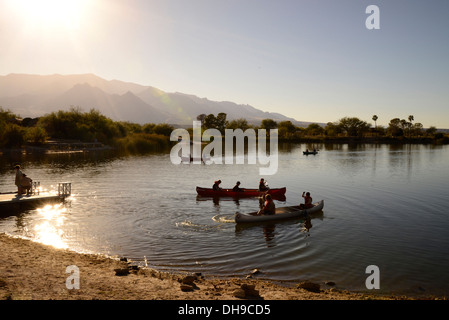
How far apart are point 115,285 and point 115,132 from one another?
107 meters

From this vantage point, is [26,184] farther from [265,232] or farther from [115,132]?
[115,132]

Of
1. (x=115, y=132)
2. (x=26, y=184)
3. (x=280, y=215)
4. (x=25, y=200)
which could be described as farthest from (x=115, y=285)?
(x=115, y=132)

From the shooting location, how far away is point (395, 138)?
17112 centimetres

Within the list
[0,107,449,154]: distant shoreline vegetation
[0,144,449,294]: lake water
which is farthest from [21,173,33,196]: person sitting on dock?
[0,107,449,154]: distant shoreline vegetation

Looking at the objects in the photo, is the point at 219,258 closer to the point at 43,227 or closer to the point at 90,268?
the point at 90,268

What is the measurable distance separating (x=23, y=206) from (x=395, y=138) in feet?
589

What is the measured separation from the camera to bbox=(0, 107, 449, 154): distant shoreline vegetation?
79688 millimetres

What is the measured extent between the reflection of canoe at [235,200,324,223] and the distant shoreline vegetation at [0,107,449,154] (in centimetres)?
6781

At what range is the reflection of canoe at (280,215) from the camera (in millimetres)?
21578

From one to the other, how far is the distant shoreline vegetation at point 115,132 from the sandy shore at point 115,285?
239 feet

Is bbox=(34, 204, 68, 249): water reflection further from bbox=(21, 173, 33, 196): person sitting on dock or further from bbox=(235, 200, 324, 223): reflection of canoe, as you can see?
bbox=(235, 200, 324, 223): reflection of canoe

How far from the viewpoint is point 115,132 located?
112 metres

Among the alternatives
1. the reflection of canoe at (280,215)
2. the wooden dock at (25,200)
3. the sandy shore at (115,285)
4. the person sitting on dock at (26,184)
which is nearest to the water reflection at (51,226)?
the wooden dock at (25,200)
